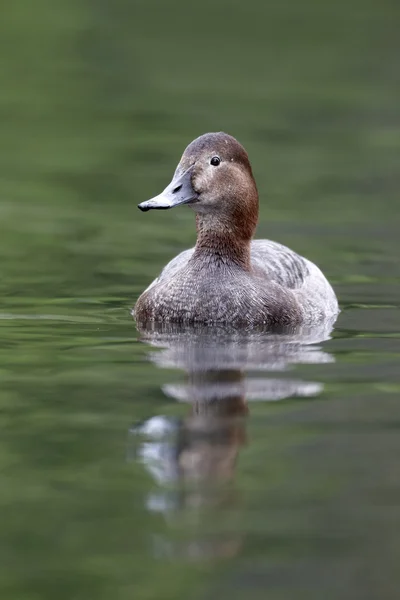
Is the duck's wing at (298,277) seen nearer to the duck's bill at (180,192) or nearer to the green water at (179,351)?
the green water at (179,351)

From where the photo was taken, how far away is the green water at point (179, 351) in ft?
18.7

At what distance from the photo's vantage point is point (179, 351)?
9625 millimetres

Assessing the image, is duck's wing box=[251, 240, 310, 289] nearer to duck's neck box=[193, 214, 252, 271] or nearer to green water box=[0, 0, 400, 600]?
duck's neck box=[193, 214, 252, 271]

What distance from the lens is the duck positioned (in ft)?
34.4

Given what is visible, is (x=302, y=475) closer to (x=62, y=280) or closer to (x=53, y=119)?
(x=62, y=280)

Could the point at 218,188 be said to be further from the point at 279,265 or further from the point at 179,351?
the point at 179,351

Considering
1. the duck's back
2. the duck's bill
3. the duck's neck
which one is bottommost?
the duck's back

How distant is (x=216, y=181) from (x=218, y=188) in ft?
0.20

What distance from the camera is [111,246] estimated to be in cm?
1396

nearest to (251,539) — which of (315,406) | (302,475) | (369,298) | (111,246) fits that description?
(302,475)

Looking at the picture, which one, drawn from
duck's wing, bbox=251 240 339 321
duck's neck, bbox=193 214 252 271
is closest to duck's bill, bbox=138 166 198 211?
duck's neck, bbox=193 214 252 271

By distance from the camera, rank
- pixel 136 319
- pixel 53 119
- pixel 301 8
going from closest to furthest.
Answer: pixel 136 319, pixel 53 119, pixel 301 8

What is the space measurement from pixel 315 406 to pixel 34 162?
1125 centimetres

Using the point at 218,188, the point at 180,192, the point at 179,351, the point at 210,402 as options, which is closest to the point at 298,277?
the point at 218,188
